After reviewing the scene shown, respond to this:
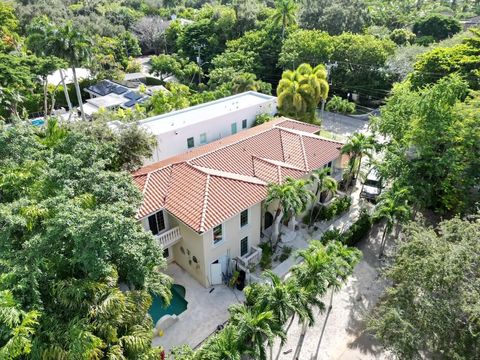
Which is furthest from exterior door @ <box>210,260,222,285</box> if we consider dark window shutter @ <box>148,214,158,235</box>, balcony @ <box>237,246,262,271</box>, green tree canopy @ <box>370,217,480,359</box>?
green tree canopy @ <box>370,217,480,359</box>

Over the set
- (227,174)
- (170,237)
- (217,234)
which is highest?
(227,174)

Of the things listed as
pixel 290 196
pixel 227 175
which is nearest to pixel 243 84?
pixel 227 175

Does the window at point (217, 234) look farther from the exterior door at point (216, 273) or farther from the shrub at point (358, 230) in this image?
the shrub at point (358, 230)

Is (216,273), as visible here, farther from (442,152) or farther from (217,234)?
(442,152)

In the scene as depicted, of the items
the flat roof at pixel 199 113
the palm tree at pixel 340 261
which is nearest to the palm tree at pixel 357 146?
the palm tree at pixel 340 261

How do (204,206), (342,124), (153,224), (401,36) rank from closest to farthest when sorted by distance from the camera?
(204,206), (153,224), (342,124), (401,36)

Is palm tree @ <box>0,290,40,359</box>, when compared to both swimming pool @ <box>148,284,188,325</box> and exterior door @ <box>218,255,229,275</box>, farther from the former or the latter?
exterior door @ <box>218,255,229,275</box>
